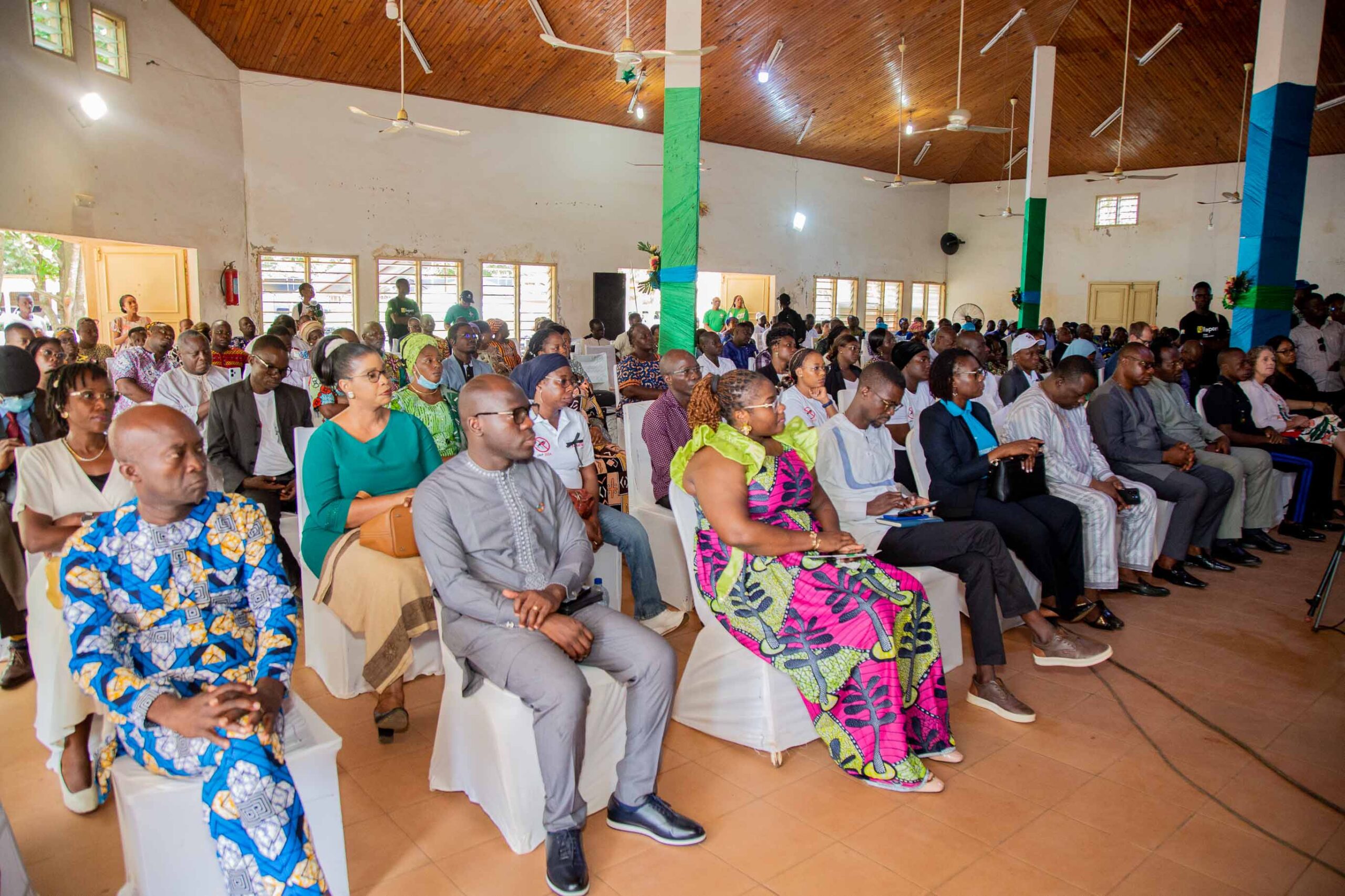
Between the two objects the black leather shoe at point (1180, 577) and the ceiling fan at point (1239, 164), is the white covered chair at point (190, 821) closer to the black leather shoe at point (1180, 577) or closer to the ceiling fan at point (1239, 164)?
the black leather shoe at point (1180, 577)

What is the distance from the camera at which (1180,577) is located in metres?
4.64

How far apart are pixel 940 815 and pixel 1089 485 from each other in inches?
91.1

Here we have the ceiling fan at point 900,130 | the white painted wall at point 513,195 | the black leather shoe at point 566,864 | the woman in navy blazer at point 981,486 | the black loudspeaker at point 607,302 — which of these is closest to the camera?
the black leather shoe at point 566,864

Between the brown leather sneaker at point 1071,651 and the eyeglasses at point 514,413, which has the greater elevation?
the eyeglasses at point 514,413

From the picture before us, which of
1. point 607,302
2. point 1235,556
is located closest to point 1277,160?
point 1235,556

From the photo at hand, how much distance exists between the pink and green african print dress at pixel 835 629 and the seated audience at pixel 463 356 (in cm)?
305

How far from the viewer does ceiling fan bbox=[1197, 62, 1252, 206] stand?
42.0 ft

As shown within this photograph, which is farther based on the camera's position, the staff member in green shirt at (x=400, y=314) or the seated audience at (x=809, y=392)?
the staff member in green shirt at (x=400, y=314)

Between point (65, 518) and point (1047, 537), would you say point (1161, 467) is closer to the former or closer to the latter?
point (1047, 537)

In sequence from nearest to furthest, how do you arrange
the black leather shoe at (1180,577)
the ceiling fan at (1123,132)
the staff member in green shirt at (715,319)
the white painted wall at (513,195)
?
1. the black leather shoe at (1180,577)
2. the white painted wall at (513,195)
3. the ceiling fan at (1123,132)
4. the staff member in green shirt at (715,319)

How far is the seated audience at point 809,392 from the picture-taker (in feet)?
13.8

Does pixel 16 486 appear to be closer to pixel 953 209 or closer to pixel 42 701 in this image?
pixel 42 701

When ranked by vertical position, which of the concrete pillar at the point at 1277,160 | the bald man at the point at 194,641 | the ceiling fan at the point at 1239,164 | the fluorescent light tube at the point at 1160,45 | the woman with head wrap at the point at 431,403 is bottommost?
the bald man at the point at 194,641

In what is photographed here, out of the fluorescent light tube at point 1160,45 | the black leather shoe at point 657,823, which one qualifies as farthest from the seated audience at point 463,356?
the fluorescent light tube at point 1160,45
